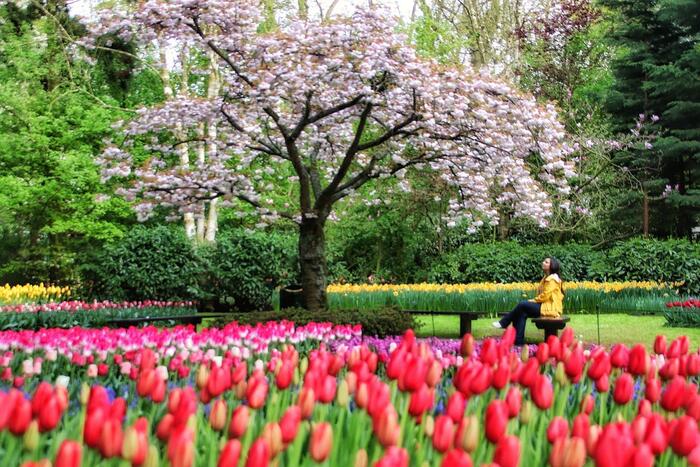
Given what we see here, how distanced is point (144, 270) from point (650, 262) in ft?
36.3

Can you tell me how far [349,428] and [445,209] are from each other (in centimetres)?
1897

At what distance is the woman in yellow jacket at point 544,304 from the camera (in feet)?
32.5

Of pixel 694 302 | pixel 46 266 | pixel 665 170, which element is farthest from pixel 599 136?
pixel 46 266

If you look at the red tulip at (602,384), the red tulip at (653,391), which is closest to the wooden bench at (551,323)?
the red tulip at (602,384)

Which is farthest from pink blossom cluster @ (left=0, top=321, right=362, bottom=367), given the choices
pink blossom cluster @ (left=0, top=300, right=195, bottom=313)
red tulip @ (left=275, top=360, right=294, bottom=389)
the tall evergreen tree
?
the tall evergreen tree

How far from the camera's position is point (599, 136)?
21859 millimetres

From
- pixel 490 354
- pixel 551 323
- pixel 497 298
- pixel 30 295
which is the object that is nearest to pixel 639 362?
pixel 490 354

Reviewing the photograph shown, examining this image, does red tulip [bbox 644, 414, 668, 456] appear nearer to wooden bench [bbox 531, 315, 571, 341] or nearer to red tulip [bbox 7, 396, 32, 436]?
red tulip [bbox 7, 396, 32, 436]

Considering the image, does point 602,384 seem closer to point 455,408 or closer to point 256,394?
point 455,408

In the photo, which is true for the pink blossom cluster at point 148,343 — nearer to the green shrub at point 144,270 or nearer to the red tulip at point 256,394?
the red tulip at point 256,394

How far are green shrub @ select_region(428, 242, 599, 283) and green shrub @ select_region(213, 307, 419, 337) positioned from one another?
9.92 meters

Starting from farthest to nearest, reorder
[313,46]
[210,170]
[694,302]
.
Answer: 1. [694,302]
2. [210,170]
3. [313,46]

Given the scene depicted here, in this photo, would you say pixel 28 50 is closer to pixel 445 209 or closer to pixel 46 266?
pixel 46 266

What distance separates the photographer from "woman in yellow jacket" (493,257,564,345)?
9.90 metres
